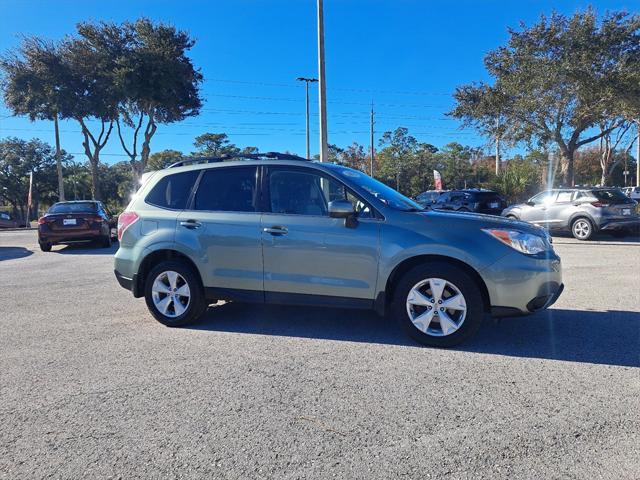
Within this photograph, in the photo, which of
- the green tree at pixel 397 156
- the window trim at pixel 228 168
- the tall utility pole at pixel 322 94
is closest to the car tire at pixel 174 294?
the window trim at pixel 228 168

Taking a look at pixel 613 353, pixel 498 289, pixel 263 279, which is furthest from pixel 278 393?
pixel 613 353

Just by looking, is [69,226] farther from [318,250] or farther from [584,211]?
[584,211]

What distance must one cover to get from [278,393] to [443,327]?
1.65 m

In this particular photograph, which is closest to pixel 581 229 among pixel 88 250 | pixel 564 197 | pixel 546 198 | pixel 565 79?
pixel 564 197

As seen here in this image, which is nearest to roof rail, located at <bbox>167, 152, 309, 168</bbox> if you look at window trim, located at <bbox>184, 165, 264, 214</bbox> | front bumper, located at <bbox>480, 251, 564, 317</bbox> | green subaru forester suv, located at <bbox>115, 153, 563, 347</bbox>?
green subaru forester suv, located at <bbox>115, 153, 563, 347</bbox>

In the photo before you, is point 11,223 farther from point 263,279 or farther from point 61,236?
point 263,279

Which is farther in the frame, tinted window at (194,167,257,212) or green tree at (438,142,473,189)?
green tree at (438,142,473,189)

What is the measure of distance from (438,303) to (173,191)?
3.15 meters

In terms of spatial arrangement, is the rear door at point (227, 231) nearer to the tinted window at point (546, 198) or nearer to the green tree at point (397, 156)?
the tinted window at point (546, 198)

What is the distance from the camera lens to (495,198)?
18.5 metres

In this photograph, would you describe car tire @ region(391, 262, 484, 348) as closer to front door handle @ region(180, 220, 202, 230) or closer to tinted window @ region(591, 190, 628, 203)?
front door handle @ region(180, 220, 202, 230)

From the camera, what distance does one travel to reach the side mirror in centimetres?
412

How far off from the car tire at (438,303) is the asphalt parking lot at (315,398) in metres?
0.15

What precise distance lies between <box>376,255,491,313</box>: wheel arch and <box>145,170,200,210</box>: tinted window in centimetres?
245
